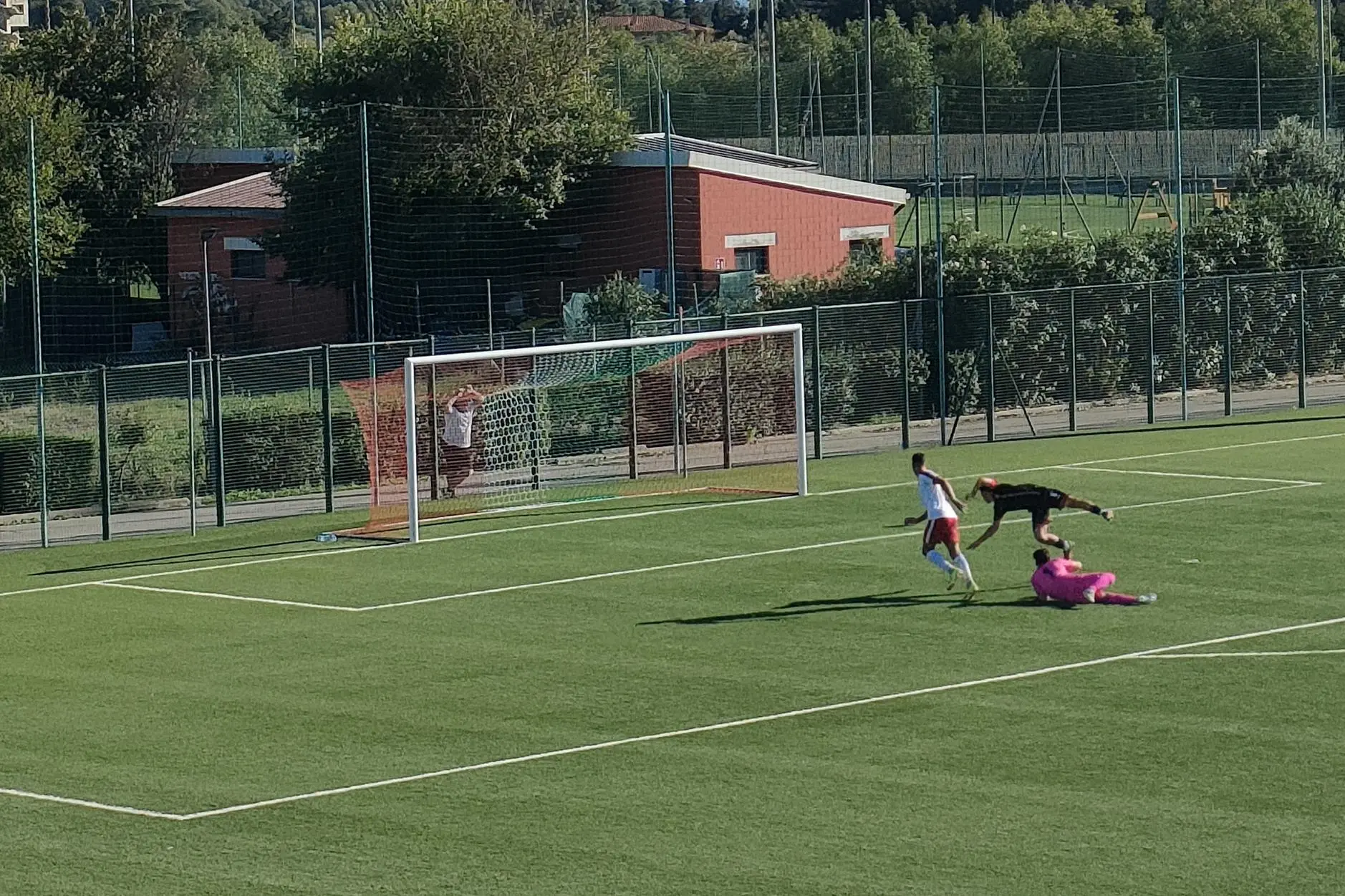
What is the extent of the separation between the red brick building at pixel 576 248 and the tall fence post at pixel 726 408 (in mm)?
8108

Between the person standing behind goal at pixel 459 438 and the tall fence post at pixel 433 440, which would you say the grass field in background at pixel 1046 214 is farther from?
the tall fence post at pixel 433 440

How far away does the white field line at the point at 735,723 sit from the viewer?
44.8 ft

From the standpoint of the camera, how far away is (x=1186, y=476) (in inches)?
1168

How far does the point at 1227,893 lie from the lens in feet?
36.2

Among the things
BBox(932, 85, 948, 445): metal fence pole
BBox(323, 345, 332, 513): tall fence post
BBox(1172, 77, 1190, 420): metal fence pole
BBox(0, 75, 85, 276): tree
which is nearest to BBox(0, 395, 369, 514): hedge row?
BBox(323, 345, 332, 513): tall fence post

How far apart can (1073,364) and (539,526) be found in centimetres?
1340

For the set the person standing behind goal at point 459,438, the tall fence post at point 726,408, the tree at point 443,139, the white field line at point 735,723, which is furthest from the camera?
the tree at point 443,139

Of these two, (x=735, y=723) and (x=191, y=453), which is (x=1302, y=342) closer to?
(x=191, y=453)

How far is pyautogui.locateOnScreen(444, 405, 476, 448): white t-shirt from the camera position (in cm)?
2866

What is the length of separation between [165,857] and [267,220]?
116 ft

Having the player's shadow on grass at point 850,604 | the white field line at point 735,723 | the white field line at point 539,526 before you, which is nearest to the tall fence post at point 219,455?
the white field line at point 539,526

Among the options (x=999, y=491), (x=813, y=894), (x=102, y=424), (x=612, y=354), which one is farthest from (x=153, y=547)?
(x=813, y=894)

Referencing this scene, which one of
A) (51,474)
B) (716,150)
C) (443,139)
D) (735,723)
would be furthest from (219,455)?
(716,150)

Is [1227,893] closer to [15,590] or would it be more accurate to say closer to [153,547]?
[15,590]
